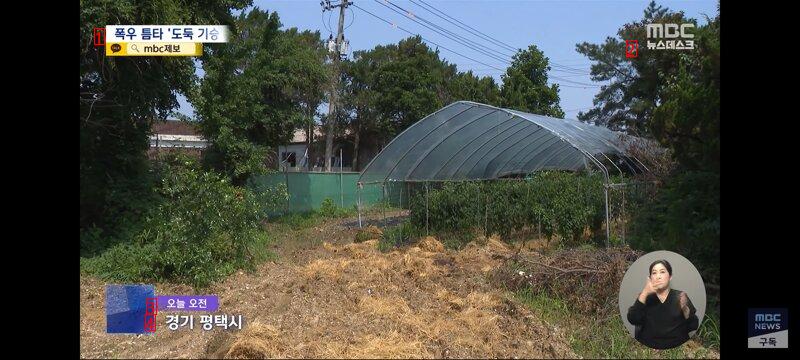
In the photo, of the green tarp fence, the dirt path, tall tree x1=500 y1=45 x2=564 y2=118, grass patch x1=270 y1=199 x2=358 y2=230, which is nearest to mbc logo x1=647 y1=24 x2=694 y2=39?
the dirt path

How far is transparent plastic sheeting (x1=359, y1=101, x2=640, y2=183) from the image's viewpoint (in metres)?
12.8

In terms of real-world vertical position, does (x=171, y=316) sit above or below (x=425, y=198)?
below

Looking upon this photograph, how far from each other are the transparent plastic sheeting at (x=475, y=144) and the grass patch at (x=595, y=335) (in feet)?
20.1

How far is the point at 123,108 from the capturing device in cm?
942

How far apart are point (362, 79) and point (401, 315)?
79.5ft

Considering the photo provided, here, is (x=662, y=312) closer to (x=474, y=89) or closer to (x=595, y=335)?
(x=595, y=335)

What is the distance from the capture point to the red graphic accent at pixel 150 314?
18.8 ft

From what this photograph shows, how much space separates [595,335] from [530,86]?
690 inches

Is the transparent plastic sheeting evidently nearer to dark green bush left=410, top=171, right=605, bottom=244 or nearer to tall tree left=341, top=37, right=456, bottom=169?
dark green bush left=410, top=171, right=605, bottom=244

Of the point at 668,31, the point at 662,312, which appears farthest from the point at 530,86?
the point at 662,312

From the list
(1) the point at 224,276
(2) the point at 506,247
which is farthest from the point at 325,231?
(1) the point at 224,276

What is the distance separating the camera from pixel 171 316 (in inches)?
230
